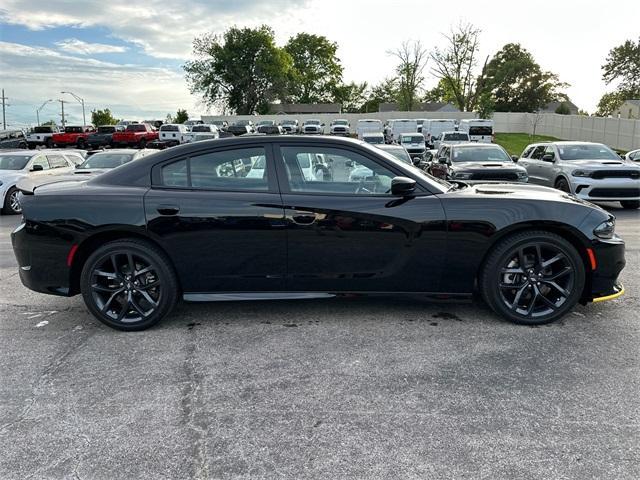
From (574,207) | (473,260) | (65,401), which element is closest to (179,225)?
(65,401)

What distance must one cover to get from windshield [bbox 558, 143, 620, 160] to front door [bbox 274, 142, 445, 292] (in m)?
9.91

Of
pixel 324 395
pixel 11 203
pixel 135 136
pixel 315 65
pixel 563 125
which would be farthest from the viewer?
pixel 315 65

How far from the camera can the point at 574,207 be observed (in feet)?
13.8

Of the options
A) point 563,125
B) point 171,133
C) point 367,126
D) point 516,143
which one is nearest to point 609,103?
point 563,125

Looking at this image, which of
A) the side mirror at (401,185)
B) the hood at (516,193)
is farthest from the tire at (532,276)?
the side mirror at (401,185)

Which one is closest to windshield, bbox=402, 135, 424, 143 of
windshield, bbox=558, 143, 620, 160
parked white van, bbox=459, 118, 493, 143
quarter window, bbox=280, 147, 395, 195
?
parked white van, bbox=459, 118, 493, 143

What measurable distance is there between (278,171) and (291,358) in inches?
58.7

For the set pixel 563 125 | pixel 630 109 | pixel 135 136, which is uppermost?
pixel 630 109

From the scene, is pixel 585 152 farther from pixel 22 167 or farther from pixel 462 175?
pixel 22 167

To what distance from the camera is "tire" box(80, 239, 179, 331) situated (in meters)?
4.18

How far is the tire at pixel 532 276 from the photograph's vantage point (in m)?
4.13

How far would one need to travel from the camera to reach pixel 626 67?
67.3 m

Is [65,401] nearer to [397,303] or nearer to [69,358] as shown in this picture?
[69,358]

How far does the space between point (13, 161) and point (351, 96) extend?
8759cm
